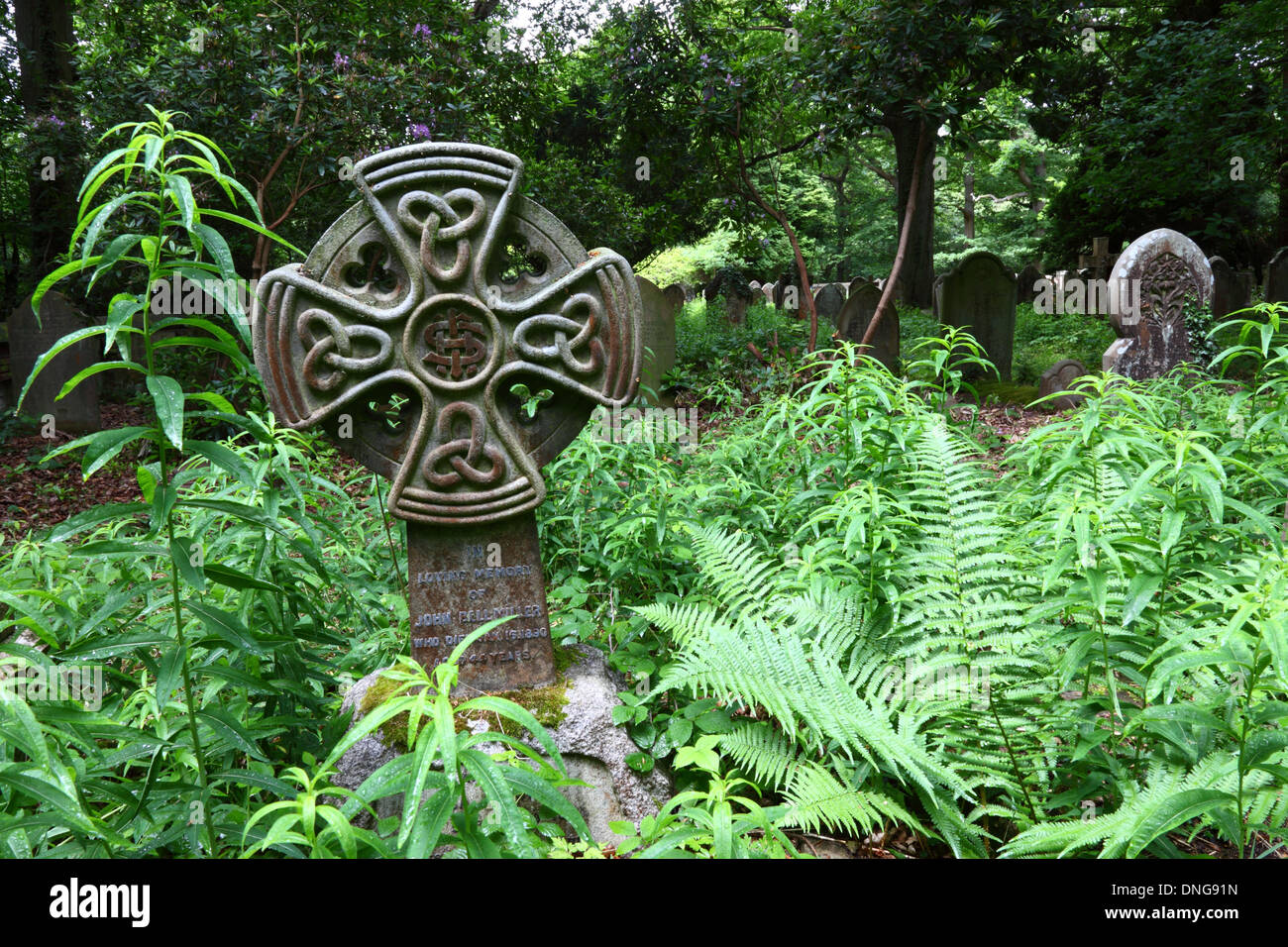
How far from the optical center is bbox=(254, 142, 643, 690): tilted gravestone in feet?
9.54

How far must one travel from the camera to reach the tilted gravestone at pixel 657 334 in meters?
8.70

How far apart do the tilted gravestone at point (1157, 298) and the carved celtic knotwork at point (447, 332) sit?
21.1 feet

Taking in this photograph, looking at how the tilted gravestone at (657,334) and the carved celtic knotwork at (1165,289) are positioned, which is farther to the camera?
the tilted gravestone at (657,334)

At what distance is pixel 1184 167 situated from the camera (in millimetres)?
12781

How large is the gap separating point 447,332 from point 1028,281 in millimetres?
19300

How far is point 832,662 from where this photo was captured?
252 centimetres

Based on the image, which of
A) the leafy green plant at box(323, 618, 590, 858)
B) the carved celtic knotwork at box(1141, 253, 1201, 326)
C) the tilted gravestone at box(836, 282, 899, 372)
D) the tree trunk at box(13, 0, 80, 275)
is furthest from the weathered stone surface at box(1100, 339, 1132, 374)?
the tree trunk at box(13, 0, 80, 275)

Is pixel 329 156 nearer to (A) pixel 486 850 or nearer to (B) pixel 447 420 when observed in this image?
(B) pixel 447 420

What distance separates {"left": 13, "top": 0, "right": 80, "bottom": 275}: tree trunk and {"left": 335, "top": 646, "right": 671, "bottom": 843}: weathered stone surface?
9.89 metres
